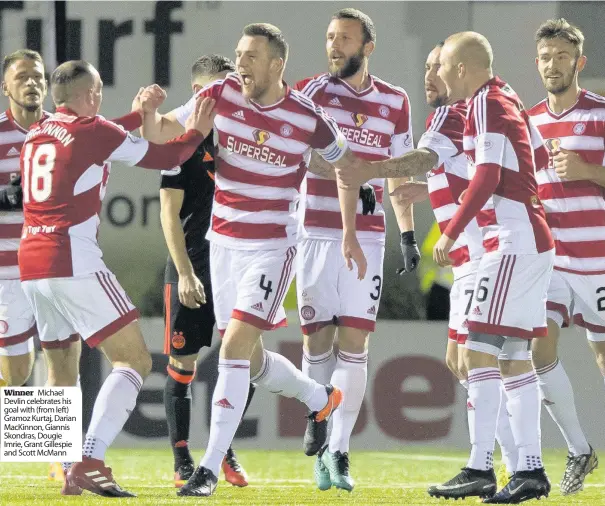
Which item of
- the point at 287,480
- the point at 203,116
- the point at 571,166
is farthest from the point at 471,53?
the point at 287,480

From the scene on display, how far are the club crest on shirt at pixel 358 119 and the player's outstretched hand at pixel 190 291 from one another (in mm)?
1246

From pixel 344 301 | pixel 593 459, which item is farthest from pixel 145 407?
pixel 593 459

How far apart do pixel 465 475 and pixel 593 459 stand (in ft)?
4.07

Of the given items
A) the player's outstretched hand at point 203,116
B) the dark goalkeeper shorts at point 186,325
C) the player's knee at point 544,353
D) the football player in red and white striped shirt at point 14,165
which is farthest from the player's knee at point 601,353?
the football player in red and white striped shirt at point 14,165

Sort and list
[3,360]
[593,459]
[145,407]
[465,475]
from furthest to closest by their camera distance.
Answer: [145,407], [3,360], [593,459], [465,475]

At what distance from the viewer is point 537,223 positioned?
20.0 ft

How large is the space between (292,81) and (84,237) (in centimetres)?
418

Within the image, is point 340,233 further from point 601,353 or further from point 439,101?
point 601,353

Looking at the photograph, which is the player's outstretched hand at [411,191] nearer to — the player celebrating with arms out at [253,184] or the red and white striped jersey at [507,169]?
the player celebrating with arms out at [253,184]

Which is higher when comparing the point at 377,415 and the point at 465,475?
the point at 465,475

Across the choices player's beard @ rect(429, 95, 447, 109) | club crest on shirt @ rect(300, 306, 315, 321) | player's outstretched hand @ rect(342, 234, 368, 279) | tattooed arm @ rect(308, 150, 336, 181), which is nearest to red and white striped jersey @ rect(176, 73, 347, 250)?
player's outstretched hand @ rect(342, 234, 368, 279)

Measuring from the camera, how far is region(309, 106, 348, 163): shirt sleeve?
255 inches

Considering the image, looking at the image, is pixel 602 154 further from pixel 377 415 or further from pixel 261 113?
pixel 377 415

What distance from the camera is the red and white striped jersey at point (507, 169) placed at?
6016 mm
